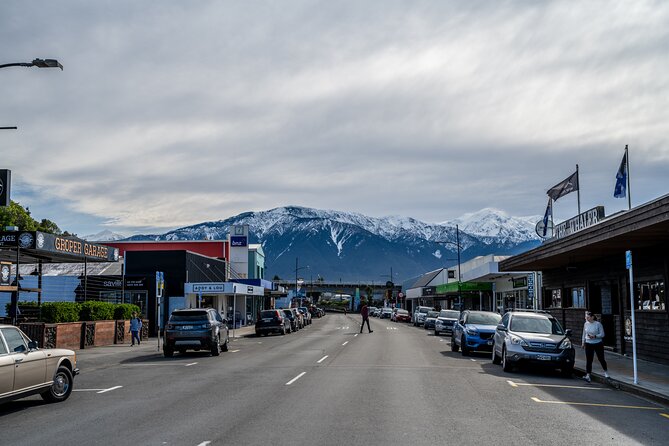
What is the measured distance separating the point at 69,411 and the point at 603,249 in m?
18.0

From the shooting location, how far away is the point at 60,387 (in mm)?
13062

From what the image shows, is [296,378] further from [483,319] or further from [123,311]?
[123,311]

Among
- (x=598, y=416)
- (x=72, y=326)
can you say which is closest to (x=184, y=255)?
(x=72, y=326)

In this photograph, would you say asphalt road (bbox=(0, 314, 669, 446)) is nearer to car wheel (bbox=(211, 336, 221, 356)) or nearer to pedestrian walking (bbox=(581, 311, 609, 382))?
pedestrian walking (bbox=(581, 311, 609, 382))

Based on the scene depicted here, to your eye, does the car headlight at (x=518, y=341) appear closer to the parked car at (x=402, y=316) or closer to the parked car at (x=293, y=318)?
the parked car at (x=293, y=318)

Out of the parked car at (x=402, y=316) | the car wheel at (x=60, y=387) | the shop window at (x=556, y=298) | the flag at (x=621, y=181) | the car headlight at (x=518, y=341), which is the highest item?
the flag at (x=621, y=181)

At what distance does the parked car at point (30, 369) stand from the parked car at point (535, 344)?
1123cm

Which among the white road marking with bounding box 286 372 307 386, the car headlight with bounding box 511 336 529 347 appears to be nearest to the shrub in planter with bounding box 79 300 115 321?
the white road marking with bounding box 286 372 307 386

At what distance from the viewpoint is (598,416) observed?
11.4 metres

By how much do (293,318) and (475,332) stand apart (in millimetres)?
25548

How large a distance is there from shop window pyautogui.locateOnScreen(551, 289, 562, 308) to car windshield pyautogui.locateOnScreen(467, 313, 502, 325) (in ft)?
30.1

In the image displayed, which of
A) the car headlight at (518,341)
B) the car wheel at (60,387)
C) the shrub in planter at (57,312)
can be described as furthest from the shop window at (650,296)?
the shrub in planter at (57,312)

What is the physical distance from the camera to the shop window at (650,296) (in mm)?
21172

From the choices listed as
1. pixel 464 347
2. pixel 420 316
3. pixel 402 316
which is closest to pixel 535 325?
pixel 464 347
